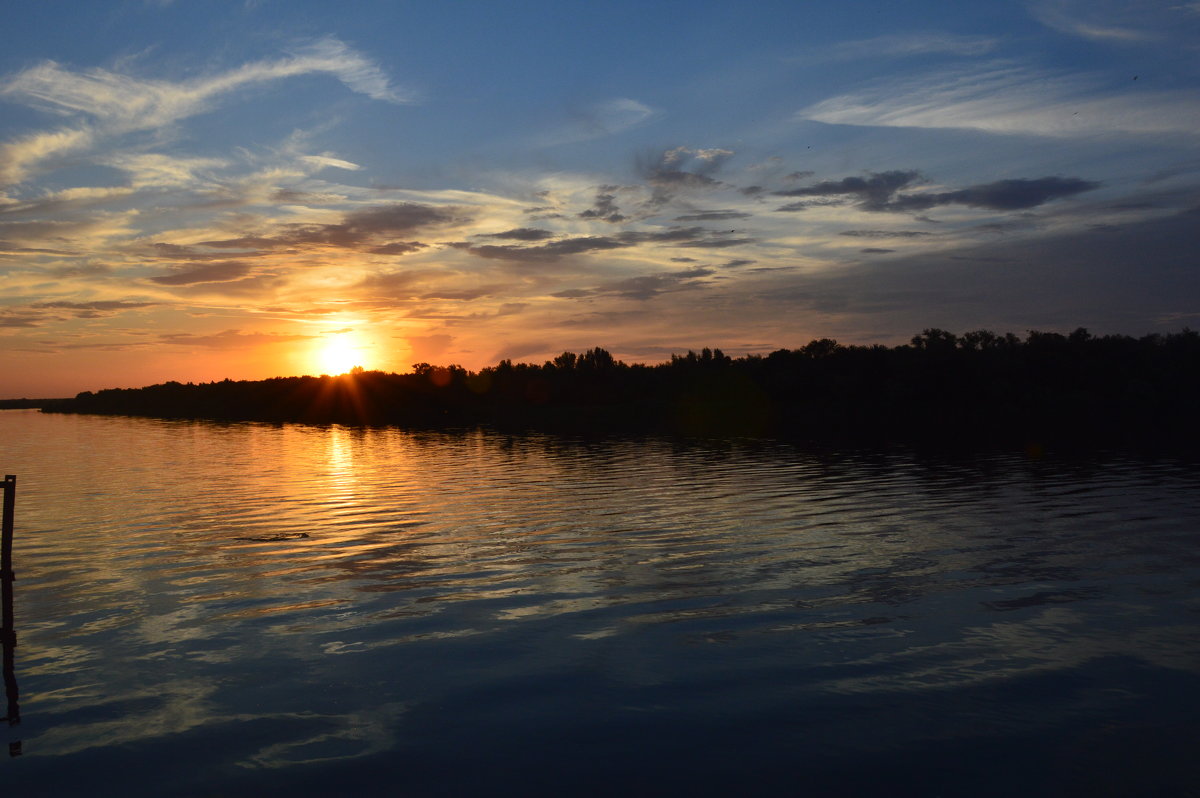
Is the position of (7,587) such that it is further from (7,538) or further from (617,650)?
(617,650)

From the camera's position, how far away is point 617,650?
1920cm

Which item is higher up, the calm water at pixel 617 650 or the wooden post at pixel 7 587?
the wooden post at pixel 7 587

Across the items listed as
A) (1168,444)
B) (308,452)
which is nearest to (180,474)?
(308,452)

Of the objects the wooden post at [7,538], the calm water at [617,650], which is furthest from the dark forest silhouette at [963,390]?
the wooden post at [7,538]

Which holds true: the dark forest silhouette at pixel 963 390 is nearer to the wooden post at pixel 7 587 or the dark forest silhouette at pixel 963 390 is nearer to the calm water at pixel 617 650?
the calm water at pixel 617 650

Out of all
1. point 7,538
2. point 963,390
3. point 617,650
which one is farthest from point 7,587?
point 963,390

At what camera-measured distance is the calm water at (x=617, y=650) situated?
13.5 metres

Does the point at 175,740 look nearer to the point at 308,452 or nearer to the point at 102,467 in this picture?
the point at 102,467

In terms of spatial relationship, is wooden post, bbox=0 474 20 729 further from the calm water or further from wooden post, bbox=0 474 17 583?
the calm water

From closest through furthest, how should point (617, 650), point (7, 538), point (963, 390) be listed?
point (617, 650), point (7, 538), point (963, 390)

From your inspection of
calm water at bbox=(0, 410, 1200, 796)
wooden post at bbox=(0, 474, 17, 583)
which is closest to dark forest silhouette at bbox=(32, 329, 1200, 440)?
calm water at bbox=(0, 410, 1200, 796)

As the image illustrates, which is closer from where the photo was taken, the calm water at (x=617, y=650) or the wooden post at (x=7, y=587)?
the calm water at (x=617, y=650)

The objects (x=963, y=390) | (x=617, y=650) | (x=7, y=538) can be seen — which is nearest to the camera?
(x=617, y=650)

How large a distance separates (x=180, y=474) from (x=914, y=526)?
182 ft
